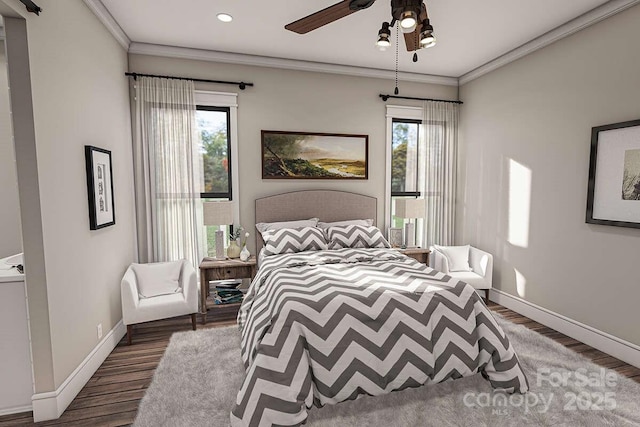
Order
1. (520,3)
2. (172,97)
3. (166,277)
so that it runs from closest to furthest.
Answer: (520,3)
(166,277)
(172,97)

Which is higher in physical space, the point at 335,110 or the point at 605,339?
the point at 335,110

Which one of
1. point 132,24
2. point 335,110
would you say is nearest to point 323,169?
point 335,110

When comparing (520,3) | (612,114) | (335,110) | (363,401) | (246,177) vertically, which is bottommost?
(363,401)

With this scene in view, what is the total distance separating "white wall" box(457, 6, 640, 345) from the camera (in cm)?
282

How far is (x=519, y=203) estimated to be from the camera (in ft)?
12.5

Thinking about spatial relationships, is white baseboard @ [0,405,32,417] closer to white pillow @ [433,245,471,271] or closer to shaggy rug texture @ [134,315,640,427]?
shaggy rug texture @ [134,315,640,427]

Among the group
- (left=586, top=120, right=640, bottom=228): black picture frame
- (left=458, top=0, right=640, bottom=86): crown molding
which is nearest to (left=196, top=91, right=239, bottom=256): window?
(left=458, top=0, right=640, bottom=86): crown molding

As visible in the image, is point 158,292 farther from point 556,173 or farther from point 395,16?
point 556,173

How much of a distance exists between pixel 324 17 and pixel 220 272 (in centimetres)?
268

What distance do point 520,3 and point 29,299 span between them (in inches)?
168

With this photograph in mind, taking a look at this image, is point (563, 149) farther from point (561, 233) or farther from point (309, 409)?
point (309, 409)

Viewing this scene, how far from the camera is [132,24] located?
3.21m

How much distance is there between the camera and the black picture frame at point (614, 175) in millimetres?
2709

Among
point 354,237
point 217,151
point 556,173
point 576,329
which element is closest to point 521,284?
point 576,329
